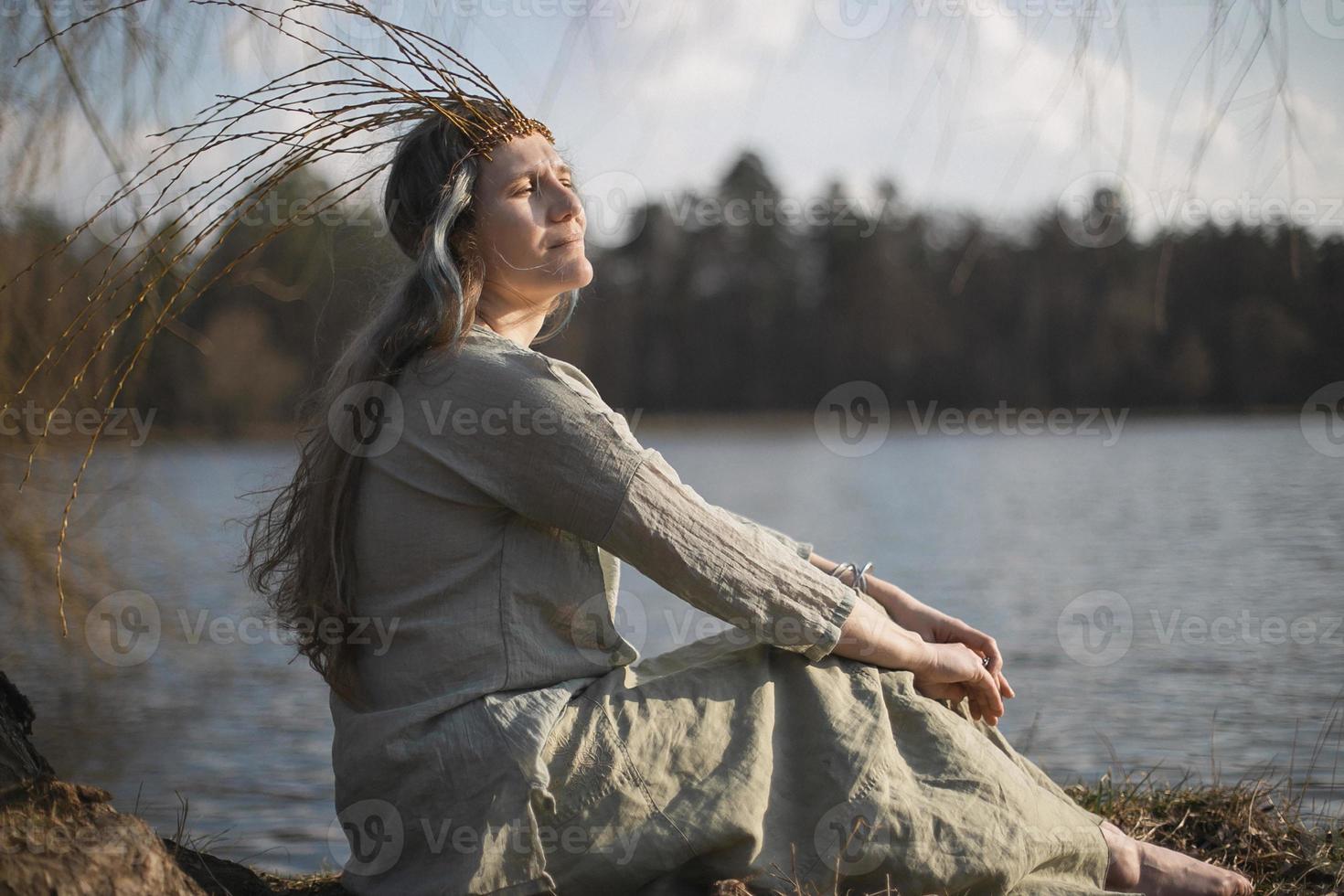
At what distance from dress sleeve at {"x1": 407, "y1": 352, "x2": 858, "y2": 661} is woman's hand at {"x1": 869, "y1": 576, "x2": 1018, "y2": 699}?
17.3 inches

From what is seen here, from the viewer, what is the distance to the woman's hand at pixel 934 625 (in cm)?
210

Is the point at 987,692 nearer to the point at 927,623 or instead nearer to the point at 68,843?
the point at 927,623

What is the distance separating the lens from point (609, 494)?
5.39 feet

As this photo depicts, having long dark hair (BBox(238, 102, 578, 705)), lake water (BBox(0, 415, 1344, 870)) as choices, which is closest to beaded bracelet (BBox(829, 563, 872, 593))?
long dark hair (BBox(238, 102, 578, 705))

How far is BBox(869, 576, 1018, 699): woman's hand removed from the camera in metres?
2.10

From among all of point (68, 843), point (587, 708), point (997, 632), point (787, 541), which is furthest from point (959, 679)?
point (997, 632)

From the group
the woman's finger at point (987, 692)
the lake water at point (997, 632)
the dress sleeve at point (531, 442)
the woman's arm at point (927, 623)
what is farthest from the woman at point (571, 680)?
the lake water at point (997, 632)

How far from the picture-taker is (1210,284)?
15094 mm

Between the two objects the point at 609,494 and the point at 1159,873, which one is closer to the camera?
the point at 609,494

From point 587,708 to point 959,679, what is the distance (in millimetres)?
611

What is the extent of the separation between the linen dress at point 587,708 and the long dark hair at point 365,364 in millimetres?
37

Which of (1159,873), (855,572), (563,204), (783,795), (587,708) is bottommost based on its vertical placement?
(1159,873)

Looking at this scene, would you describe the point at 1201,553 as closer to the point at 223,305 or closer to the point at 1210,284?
the point at 1210,284

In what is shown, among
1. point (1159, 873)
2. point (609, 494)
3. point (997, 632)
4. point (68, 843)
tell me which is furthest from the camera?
point (997, 632)
